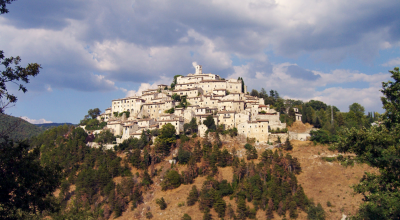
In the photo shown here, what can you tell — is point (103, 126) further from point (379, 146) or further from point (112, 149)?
point (379, 146)

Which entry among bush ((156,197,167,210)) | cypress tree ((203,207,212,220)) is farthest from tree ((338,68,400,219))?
bush ((156,197,167,210))

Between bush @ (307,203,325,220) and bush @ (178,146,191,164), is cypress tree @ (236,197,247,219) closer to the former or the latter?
bush @ (307,203,325,220)

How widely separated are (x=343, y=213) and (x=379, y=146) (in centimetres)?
2861

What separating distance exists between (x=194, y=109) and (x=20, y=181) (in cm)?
5449

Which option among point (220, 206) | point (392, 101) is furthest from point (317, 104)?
point (392, 101)

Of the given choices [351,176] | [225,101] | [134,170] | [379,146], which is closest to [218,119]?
[225,101]

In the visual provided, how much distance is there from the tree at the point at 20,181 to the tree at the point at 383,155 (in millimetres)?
14457

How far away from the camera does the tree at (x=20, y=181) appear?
32.6 feet

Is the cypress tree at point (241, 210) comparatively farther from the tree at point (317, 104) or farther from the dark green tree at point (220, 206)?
the tree at point (317, 104)

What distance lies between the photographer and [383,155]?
46.0 feet

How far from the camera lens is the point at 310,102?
100 metres

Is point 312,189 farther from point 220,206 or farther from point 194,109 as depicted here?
point 194,109

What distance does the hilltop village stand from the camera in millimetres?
58812

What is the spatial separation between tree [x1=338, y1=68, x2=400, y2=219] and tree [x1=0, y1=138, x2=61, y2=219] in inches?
569
